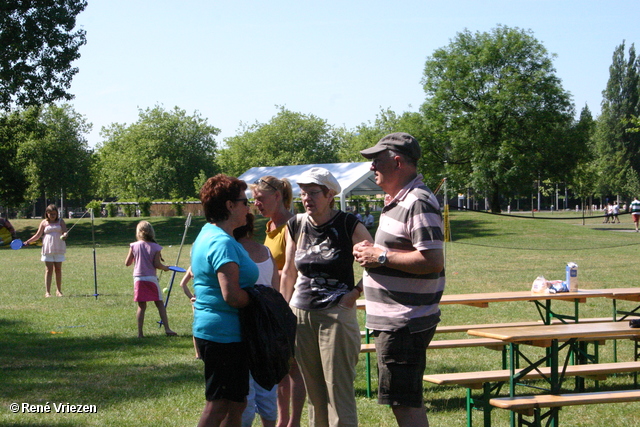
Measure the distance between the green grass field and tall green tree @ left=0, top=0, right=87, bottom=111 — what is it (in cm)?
1483

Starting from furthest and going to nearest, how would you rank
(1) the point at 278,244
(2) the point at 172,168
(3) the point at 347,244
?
1. (2) the point at 172,168
2. (1) the point at 278,244
3. (3) the point at 347,244

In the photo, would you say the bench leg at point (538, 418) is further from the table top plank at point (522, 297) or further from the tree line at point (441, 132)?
the tree line at point (441, 132)

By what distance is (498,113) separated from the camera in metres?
43.2

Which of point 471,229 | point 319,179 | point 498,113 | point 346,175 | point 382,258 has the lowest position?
point 471,229

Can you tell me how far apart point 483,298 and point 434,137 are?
4062cm

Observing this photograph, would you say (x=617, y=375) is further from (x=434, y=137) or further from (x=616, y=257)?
(x=434, y=137)

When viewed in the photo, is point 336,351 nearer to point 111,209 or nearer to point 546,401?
point 546,401

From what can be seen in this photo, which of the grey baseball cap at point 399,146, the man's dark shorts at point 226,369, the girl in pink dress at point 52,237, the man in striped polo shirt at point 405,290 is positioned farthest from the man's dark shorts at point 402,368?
the girl in pink dress at point 52,237

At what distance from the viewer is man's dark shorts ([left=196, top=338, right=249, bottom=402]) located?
3662 millimetres

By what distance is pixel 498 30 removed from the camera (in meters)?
47.3

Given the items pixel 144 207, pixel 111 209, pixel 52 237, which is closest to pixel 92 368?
pixel 52 237

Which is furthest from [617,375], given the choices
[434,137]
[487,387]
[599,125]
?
[599,125]

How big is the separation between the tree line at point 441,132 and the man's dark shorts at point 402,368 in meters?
23.2

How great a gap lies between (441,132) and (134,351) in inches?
1598
